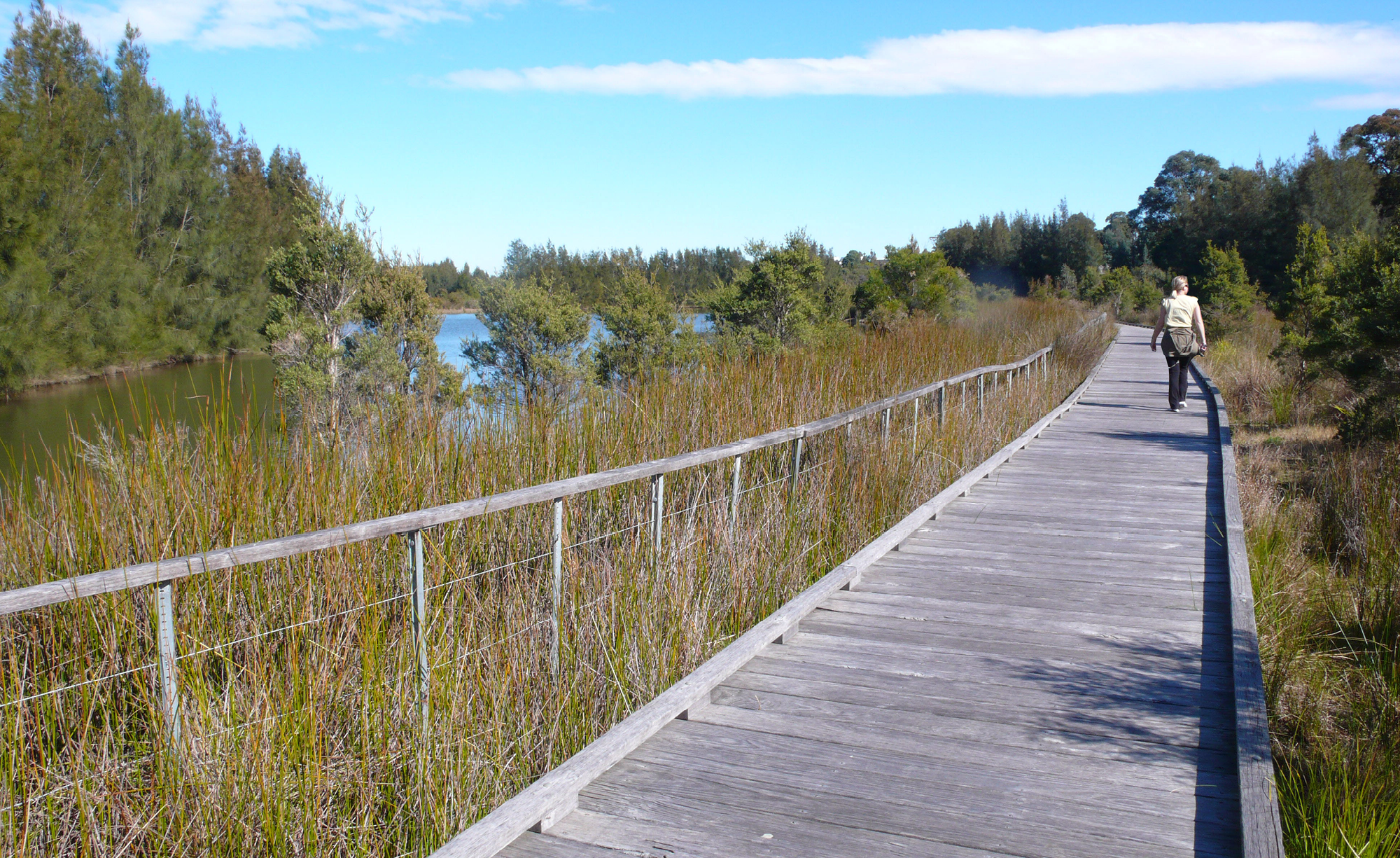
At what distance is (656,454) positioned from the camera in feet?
16.1

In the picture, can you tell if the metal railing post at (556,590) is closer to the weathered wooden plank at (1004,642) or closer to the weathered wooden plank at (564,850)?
the weathered wooden plank at (564,850)

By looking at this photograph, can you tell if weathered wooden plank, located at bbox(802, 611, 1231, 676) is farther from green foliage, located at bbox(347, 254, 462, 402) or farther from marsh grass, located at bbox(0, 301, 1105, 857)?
green foliage, located at bbox(347, 254, 462, 402)

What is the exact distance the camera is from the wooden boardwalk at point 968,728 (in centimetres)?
212

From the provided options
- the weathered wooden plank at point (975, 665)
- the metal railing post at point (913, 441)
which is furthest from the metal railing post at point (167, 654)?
the metal railing post at point (913, 441)

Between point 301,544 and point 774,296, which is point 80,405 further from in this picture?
point 301,544

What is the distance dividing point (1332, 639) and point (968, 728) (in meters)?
3.47

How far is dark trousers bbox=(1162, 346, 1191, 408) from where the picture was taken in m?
10.6

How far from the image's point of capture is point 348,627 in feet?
8.74

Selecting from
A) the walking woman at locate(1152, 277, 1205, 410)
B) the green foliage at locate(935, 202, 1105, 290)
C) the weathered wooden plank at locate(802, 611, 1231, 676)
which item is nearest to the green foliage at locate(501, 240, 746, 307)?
the walking woman at locate(1152, 277, 1205, 410)

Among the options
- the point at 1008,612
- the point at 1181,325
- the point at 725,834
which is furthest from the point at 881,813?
the point at 1181,325

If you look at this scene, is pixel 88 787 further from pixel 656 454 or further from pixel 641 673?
pixel 656 454

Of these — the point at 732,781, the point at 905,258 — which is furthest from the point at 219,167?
the point at 732,781

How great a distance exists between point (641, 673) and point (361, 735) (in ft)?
3.17

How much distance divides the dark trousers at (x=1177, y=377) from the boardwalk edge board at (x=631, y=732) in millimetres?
7552
